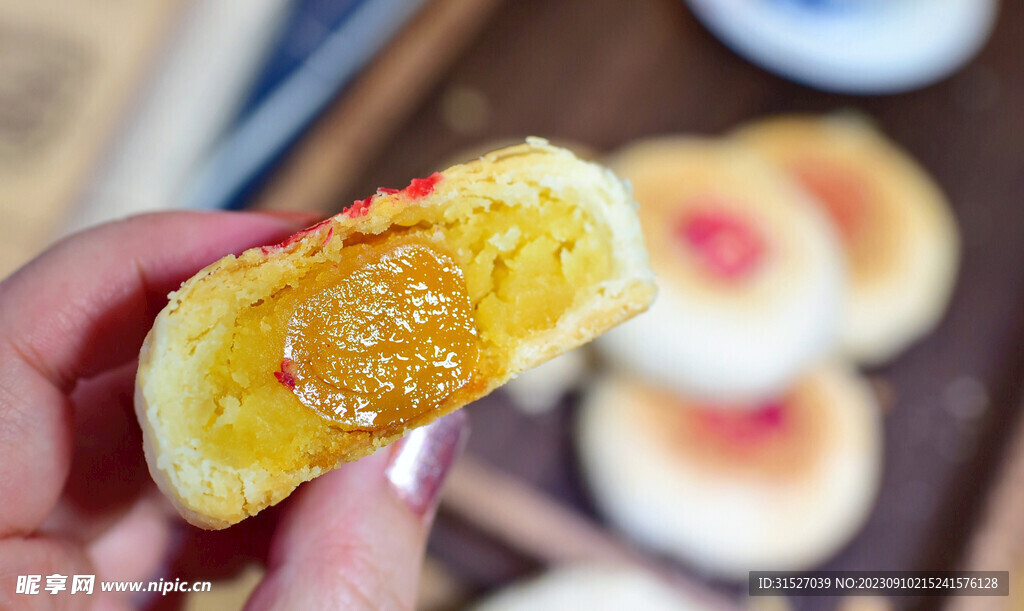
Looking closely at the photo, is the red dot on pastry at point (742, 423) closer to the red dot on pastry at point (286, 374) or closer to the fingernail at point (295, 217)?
the fingernail at point (295, 217)

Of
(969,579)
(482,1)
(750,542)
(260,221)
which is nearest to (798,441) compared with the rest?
(750,542)

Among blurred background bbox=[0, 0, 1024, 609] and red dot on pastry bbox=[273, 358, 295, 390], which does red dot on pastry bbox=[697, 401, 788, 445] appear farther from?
red dot on pastry bbox=[273, 358, 295, 390]

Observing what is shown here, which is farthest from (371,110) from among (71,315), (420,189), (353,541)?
(353,541)

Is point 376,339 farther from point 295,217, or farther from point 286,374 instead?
point 295,217

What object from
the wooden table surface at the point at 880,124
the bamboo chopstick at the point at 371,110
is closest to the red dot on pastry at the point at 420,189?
the bamboo chopstick at the point at 371,110

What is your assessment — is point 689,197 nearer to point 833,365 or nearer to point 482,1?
point 833,365

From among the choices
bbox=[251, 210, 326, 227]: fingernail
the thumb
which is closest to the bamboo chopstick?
Result: bbox=[251, 210, 326, 227]: fingernail
